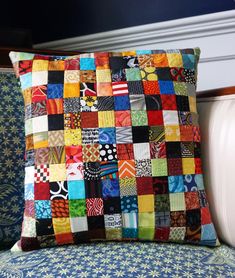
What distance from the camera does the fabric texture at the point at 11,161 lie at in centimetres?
87

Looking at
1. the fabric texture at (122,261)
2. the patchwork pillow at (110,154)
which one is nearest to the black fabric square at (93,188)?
the patchwork pillow at (110,154)

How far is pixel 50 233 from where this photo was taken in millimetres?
747

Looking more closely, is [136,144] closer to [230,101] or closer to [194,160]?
[194,160]

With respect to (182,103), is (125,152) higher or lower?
lower

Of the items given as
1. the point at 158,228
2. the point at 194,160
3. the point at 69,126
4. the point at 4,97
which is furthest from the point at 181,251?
the point at 4,97

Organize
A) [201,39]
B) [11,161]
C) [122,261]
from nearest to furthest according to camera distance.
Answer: [122,261]
[11,161]
[201,39]

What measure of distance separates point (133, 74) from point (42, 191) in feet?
1.07

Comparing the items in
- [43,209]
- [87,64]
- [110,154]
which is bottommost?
[43,209]

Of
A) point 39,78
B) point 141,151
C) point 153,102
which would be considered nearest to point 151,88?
point 153,102

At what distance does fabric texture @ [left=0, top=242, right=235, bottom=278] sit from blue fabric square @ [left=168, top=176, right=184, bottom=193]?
117mm

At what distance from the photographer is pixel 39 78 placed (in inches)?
31.9

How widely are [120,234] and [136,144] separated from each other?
19 centimetres

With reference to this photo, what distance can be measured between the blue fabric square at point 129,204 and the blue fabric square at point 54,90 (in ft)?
0.87

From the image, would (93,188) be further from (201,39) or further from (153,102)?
(201,39)
